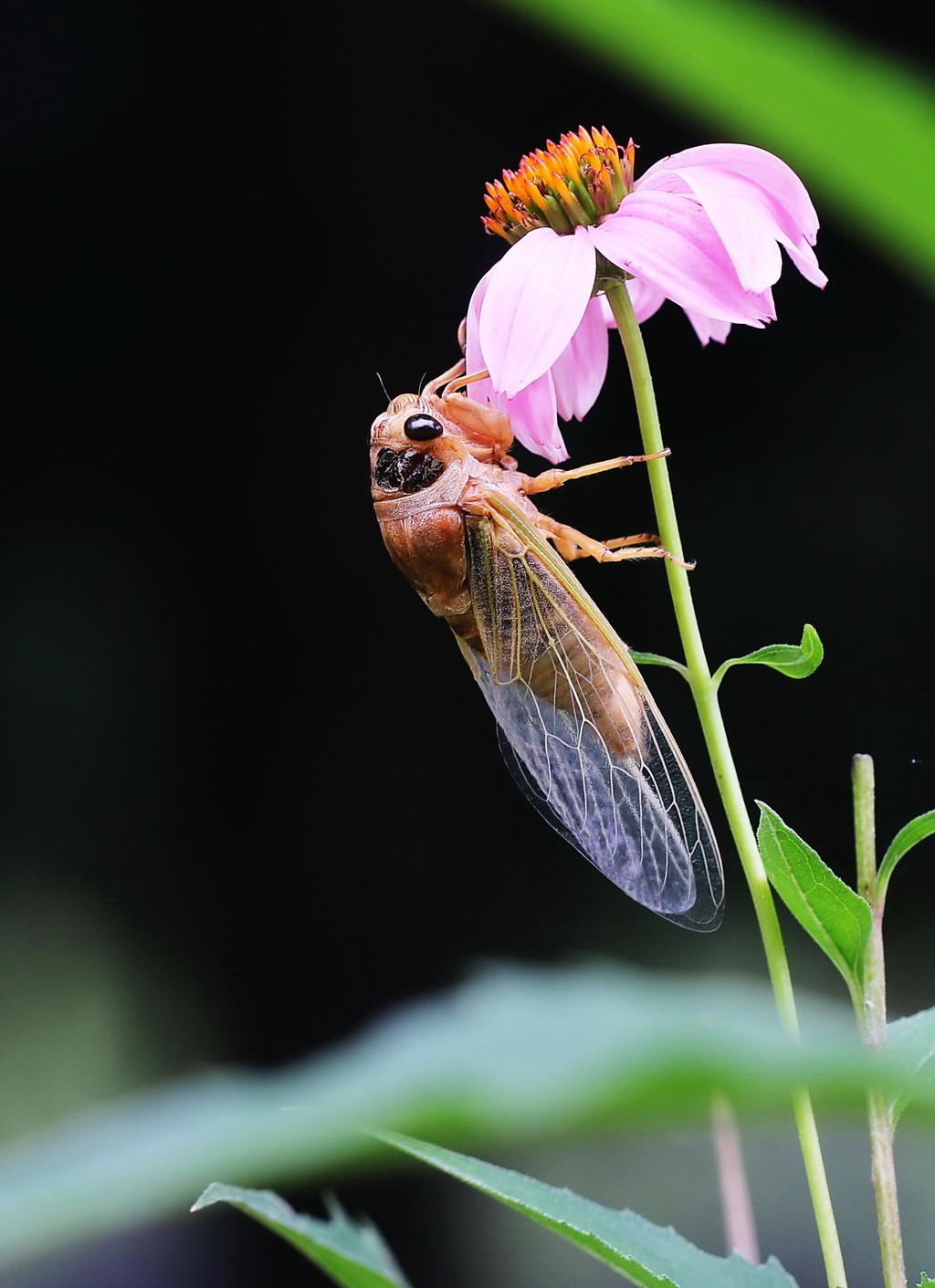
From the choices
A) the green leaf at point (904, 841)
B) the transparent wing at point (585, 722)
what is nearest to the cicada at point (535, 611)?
the transparent wing at point (585, 722)

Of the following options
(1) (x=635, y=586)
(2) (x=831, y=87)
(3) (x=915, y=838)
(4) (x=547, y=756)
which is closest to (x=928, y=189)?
(2) (x=831, y=87)

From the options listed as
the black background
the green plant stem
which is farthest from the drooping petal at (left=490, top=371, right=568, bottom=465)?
the black background

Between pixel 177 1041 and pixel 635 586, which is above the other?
pixel 635 586

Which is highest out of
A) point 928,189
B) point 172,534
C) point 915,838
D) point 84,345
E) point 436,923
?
point 84,345

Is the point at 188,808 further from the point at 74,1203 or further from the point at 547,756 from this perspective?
the point at 74,1203

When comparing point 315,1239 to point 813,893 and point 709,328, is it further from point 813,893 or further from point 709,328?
point 709,328

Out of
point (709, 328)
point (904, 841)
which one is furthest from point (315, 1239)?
point (709, 328)
